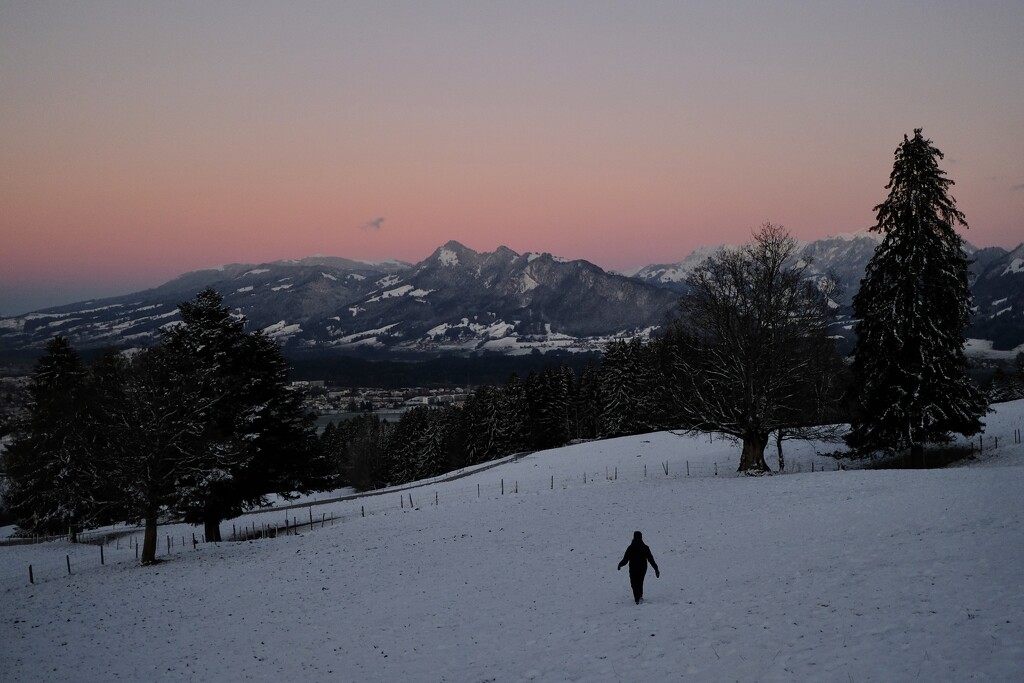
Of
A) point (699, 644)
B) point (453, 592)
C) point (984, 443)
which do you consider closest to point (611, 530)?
point (453, 592)

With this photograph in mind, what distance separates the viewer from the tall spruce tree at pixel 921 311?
89.3 feet

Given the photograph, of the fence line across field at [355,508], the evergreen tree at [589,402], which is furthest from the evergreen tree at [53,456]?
the evergreen tree at [589,402]

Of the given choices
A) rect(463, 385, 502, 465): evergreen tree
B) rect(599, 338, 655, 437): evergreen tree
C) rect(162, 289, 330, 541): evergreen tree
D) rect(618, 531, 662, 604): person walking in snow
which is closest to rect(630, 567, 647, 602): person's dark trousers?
rect(618, 531, 662, 604): person walking in snow

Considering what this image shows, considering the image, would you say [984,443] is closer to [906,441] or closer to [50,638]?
[906,441]

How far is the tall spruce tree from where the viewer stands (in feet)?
89.3

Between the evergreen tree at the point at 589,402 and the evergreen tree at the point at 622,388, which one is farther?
the evergreen tree at the point at 589,402

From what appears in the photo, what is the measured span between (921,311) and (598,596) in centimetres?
2174

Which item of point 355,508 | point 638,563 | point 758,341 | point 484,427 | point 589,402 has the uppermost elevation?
point 758,341

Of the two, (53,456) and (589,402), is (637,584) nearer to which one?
(53,456)

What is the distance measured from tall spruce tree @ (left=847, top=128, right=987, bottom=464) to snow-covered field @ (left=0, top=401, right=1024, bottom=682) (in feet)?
12.3

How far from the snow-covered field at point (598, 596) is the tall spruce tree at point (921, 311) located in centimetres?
374

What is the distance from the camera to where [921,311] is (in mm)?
27406

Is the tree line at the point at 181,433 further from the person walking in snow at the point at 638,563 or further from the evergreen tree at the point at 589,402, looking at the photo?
the evergreen tree at the point at 589,402

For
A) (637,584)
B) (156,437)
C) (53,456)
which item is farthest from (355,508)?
(637,584)
